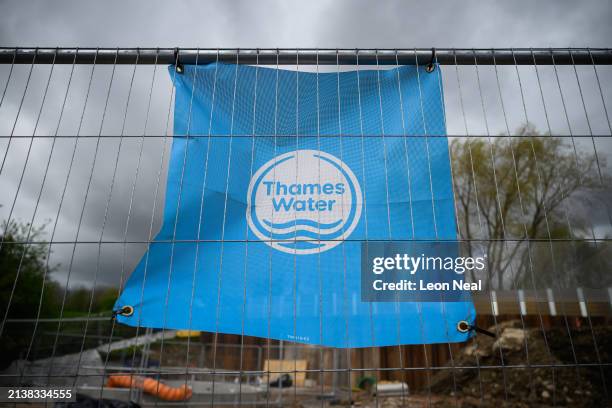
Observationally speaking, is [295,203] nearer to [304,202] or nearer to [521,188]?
[304,202]

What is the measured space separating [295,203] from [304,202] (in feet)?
0.24

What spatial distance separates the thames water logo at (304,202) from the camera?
3256mm

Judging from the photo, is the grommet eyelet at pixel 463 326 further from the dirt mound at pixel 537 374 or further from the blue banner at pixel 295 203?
the dirt mound at pixel 537 374

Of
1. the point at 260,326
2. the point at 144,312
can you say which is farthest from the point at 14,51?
the point at 260,326

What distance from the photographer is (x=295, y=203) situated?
3314 millimetres

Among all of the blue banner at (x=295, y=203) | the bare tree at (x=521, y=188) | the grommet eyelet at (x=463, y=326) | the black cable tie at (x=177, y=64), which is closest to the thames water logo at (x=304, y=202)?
the blue banner at (x=295, y=203)

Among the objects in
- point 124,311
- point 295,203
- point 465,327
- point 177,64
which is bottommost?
point 465,327

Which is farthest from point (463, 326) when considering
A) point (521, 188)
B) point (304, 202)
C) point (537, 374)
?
point (521, 188)

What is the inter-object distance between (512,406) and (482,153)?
8.45 m

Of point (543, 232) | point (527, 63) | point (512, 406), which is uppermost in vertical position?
point (543, 232)

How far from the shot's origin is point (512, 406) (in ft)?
27.8

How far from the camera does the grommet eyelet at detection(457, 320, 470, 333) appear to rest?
308cm

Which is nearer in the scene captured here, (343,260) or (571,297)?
(343,260)

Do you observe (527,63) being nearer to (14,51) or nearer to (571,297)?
(571,297)
